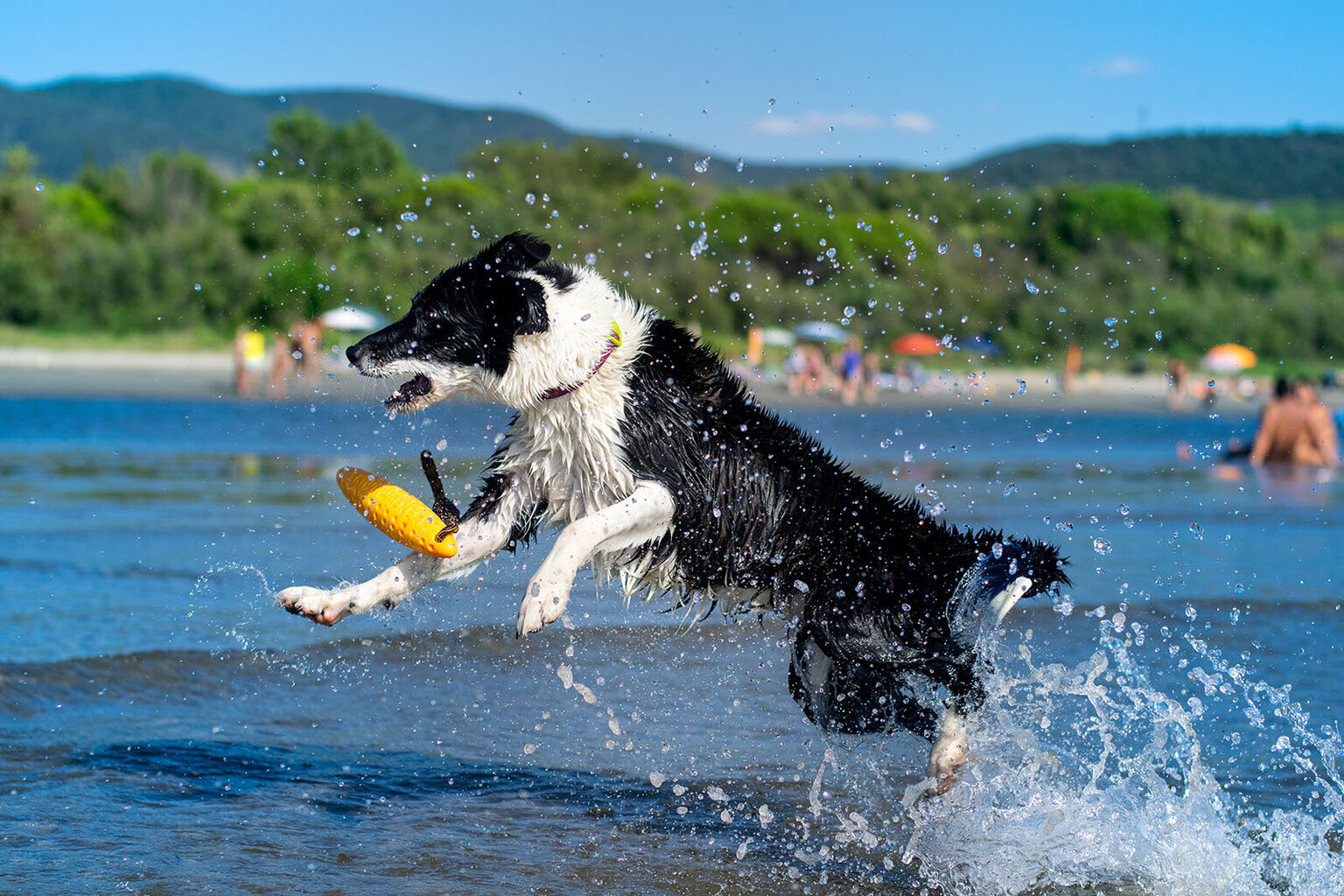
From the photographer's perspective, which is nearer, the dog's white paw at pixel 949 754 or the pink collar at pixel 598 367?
the pink collar at pixel 598 367

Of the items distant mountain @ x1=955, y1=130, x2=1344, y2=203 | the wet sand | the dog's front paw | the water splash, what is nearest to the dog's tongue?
the dog's front paw

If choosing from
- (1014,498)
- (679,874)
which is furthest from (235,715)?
(1014,498)

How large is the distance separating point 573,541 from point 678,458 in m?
0.58

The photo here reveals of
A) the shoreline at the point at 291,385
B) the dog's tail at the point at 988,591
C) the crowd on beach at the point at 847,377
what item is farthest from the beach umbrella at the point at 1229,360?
the dog's tail at the point at 988,591

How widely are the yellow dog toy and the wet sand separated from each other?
19.6m

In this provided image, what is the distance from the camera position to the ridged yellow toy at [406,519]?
4.59 metres

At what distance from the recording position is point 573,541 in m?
4.38

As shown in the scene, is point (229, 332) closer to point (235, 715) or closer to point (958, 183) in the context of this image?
point (235, 715)

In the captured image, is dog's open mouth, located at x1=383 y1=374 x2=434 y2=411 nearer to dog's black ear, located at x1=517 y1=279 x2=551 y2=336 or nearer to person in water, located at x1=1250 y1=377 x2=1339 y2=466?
dog's black ear, located at x1=517 y1=279 x2=551 y2=336

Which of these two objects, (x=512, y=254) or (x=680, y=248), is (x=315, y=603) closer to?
(x=512, y=254)

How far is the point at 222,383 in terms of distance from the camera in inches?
Result: 1265

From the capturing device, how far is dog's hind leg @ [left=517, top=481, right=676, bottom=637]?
4.18m

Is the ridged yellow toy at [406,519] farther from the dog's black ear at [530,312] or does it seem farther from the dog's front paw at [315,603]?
the dog's black ear at [530,312]

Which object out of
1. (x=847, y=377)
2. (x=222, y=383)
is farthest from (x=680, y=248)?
(x=222, y=383)
